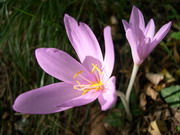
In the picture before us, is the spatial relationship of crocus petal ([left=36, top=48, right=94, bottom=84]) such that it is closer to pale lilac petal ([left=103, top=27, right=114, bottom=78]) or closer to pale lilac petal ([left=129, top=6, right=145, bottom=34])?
pale lilac petal ([left=103, top=27, right=114, bottom=78])

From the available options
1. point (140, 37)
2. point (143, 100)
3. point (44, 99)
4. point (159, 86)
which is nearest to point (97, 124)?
point (143, 100)

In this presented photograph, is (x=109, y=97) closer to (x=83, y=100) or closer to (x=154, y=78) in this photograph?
(x=83, y=100)

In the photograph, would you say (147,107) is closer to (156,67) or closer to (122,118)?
(122,118)

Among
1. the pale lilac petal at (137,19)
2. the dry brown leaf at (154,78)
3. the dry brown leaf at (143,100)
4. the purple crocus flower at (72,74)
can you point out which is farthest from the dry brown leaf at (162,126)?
the pale lilac petal at (137,19)

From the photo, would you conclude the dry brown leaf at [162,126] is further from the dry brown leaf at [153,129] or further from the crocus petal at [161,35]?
the crocus petal at [161,35]

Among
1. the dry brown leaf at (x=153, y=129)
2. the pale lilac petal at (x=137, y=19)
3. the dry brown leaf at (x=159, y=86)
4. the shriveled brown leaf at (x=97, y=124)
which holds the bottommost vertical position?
the shriveled brown leaf at (x=97, y=124)

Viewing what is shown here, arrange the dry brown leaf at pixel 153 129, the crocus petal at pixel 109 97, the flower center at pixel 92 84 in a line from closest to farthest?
the crocus petal at pixel 109 97 → the flower center at pixel 92 84 → the dry brown leaf at pixel 153 129
